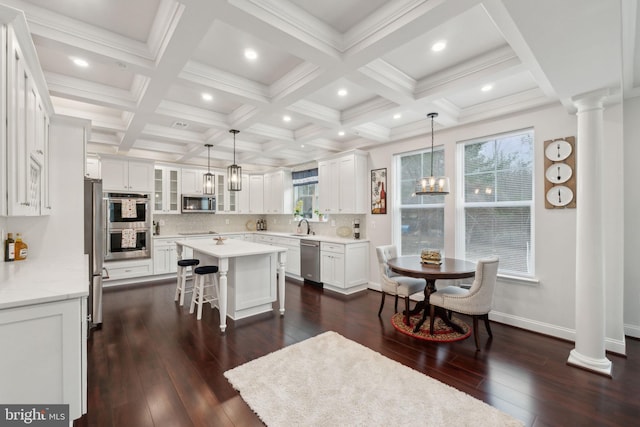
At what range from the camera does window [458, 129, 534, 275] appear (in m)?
3.51

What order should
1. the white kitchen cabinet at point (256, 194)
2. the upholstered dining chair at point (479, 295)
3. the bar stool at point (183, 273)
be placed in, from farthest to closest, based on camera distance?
the white kitchen cabinet at point (256, 194), the bar stool at point (183, 273), the upholstered dining chair at point (479, 295)

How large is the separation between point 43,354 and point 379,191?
4527 mm

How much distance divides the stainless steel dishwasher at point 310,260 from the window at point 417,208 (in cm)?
151

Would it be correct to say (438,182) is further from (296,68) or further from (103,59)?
(103,59)

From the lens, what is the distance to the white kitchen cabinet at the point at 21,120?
1.59 m

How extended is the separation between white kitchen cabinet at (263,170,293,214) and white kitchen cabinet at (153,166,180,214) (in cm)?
211

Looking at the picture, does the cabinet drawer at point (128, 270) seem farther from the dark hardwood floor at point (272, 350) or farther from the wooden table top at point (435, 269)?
the wooden table top at point (435, 269)

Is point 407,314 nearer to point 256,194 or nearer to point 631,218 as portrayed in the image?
point 631,218

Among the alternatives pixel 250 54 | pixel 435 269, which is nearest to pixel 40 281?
pixel 250 54

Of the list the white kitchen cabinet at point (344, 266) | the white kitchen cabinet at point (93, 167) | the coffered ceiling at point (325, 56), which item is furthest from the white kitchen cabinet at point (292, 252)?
the white kitchen cabinet at point (93, 167)

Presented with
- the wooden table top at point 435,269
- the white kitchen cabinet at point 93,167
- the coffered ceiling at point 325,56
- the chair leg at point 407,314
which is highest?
the coffered ceiling at point 325,56

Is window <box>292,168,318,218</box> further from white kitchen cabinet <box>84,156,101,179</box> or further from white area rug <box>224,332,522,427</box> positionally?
white area rug <box>224,332,522,427</box>

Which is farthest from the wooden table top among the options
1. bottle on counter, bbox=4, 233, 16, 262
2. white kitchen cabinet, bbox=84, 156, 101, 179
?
white kitchen cabinet, bbox=84, 156, 101, 179

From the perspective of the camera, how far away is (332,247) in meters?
5.09
